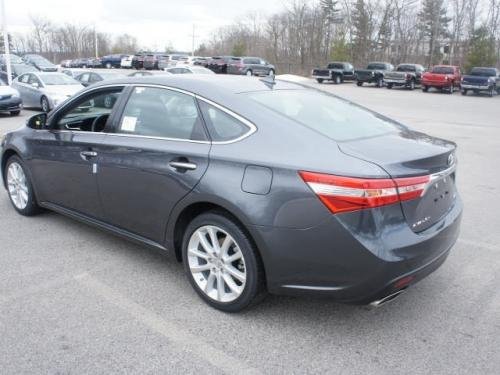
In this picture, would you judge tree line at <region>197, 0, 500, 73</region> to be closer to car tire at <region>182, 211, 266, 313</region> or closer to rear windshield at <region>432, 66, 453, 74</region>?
rear windshield at <region>432, 66, 453, 74</region>

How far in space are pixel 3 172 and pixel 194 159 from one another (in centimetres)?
334

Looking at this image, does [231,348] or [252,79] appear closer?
[231,348]

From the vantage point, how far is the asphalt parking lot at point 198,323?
9.20 feet

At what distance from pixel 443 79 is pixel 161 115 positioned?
1241 inches

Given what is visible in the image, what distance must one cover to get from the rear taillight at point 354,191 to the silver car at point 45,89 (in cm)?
1387

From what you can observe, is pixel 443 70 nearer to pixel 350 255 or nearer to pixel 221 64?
pixel 221 64

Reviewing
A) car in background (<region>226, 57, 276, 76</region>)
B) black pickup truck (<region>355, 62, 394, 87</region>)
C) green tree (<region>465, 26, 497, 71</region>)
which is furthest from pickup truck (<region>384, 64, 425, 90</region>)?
car in background (<region>226, 57, 276, 76</region>)

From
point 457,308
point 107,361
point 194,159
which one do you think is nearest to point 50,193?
point 194,159

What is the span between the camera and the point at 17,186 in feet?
17.5

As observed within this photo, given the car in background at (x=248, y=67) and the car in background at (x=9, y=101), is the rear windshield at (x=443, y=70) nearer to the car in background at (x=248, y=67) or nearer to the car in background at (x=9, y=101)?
the car in background at (x=248, y=67)

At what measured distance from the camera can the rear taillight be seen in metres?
2.69

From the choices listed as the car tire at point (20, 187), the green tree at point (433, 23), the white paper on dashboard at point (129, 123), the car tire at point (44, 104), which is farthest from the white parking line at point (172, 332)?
the green tree at point (433, 23)

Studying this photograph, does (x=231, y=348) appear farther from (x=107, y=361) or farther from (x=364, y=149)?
Result: (x=364, y=149)

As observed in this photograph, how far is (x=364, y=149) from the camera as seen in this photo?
302 centimetres
